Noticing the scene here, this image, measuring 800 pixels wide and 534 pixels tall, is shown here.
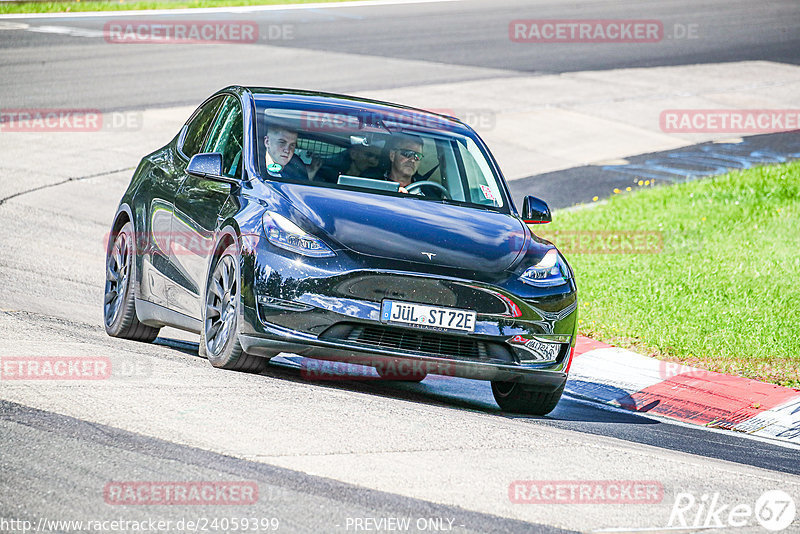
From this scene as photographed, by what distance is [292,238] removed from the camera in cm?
694

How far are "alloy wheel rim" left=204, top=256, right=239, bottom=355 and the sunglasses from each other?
1524 millimetres

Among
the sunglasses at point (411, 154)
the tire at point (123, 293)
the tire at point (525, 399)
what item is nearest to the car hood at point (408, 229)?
the sunglasses at point (411, 154)

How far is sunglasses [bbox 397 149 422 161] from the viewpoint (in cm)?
819

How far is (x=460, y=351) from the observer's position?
700 centimetres

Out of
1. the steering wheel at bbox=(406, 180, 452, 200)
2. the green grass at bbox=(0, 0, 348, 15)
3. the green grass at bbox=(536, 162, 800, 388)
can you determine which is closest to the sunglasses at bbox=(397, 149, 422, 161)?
the steering wheel at bbox=(406, 180, 452, 200)

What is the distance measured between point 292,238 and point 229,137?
5.07 ft

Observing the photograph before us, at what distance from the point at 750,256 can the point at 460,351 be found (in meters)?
6.84

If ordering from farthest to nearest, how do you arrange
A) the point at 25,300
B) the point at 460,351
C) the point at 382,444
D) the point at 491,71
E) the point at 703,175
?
the point at 491,71 < the point at 703,175 < the point at 25,300 < the point at 460,351 < the point at 382,444

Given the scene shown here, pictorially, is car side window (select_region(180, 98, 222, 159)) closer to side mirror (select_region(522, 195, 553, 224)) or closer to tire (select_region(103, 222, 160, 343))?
tire (select_region(103, 222, 160, 343))

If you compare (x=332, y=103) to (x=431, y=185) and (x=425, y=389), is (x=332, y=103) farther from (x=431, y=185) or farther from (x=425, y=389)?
(x=425, y=389)

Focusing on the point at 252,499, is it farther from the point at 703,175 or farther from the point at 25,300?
the point at 703,175

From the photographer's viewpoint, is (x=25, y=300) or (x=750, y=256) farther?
(x=750, y=256)

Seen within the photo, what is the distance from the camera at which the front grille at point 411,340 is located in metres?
6.85

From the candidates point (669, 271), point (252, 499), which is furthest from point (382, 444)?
point (669, 271)
